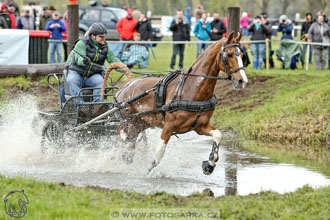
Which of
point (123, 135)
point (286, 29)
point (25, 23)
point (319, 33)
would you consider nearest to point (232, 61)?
point (123, 135)

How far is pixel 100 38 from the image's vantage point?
34.9 feet

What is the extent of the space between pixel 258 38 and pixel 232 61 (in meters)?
12.4

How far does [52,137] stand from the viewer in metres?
11.0

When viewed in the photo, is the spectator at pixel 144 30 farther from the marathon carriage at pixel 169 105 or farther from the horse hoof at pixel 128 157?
the horse hoof at pixel 128 157

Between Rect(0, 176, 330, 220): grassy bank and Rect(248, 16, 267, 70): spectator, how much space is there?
39.9ft

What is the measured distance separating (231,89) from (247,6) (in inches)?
1859

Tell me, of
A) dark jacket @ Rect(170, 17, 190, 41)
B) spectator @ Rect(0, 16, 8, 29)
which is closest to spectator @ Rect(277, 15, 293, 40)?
dark jacket @ Rect(170, 17, 190, 41)

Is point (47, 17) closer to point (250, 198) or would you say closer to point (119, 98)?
point (119, 98)

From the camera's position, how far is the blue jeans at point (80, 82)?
10688 millimetres

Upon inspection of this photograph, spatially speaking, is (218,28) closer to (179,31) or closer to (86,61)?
(179,31)

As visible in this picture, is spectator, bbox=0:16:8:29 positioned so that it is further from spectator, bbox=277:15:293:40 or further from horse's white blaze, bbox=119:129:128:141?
horse's white blaze, bbox=119:129:128:141

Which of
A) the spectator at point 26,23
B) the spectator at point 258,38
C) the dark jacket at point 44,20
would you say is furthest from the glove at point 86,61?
the dark jacket at point 44,20

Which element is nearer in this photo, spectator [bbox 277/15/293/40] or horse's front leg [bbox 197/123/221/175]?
horse's front leg [bbox 197/123/221/175]

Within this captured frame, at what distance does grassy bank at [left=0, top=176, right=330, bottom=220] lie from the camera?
266 inches
